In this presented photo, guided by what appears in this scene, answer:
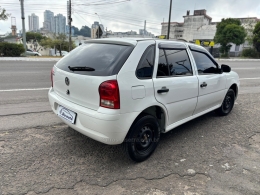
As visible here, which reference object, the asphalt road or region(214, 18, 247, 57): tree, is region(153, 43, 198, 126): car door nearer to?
the asphalt road

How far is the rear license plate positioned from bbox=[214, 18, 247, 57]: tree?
37623 millimetres

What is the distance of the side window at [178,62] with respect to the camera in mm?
3161

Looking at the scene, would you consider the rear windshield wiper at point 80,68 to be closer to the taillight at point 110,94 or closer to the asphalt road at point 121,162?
the taillight at point 110,94

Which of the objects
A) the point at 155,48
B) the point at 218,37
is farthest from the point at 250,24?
the point at 155,48

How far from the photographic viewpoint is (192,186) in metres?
2.49

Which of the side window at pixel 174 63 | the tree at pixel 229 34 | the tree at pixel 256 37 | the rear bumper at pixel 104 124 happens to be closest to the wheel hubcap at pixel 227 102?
the side window at pixel 174 63

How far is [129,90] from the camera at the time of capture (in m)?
2.51

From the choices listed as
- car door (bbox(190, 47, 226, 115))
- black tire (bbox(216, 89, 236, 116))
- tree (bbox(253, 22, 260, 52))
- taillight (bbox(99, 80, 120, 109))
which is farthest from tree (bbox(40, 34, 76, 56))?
taillight (bbox(99, 80, 120, 109))

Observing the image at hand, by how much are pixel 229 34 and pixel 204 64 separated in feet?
118

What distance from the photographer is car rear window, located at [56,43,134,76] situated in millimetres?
2559

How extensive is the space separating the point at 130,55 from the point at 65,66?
1023 millimetres

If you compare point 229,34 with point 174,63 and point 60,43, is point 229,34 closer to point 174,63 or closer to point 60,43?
point 60,43

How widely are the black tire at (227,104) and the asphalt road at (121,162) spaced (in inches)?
17.4

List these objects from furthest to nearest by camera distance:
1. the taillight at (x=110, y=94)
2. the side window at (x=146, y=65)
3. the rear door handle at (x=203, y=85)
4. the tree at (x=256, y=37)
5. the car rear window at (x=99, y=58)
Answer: the tree at (x=256, y=37) → the rear door handle at (x=203, y=85) → the side window at (x=146, y=65) → the car rear window at (x=99, y=58) → the taillight at (x=110, y=94)
